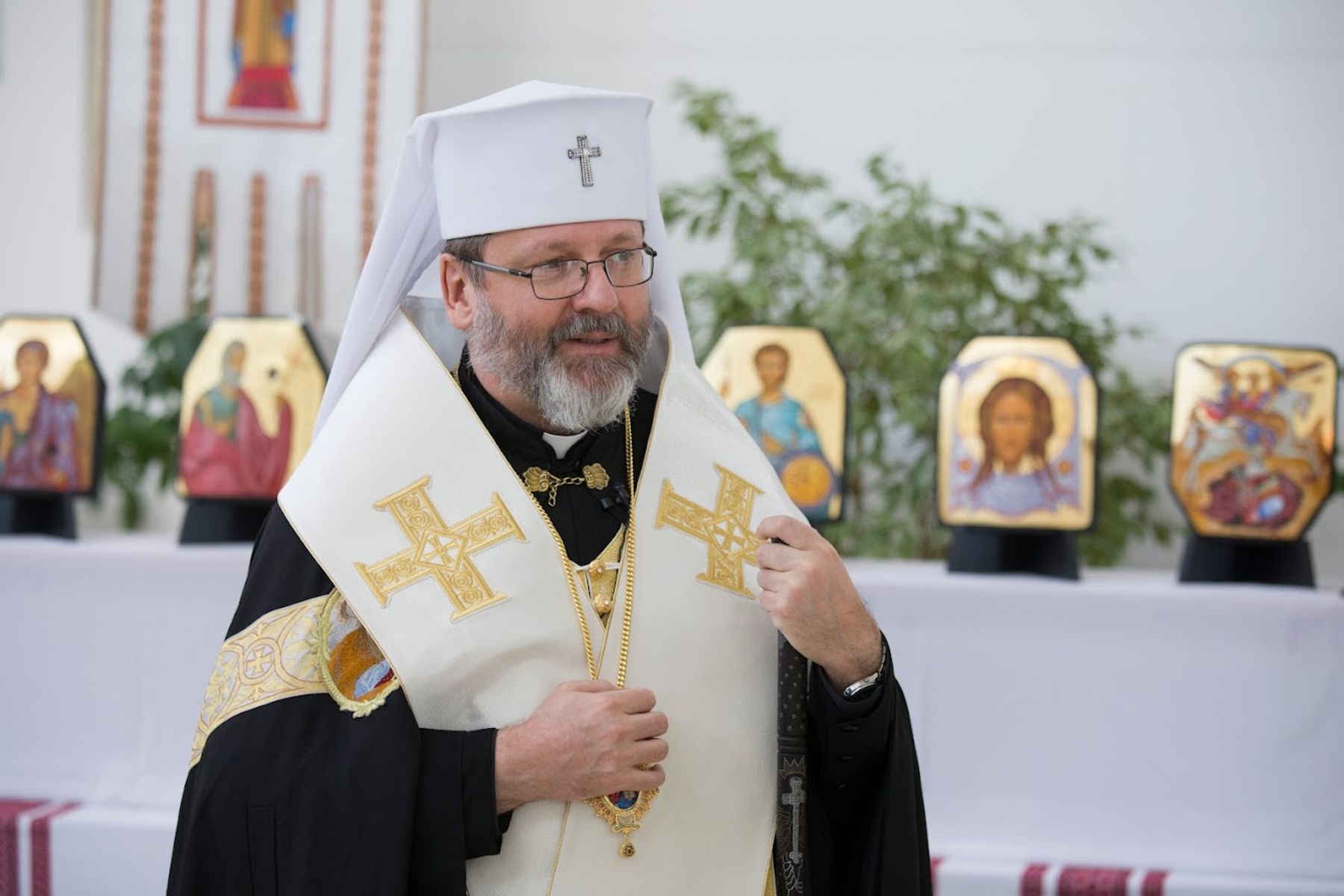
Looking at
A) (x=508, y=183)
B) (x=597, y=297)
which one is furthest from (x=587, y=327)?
(x=508, y=183)

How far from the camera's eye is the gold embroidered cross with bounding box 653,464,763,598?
2.10 meters

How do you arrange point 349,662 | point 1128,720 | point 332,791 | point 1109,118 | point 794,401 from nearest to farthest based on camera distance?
point 332,791 < point 349,662 < point 1128,720 < point 794,401 < point 1109,118

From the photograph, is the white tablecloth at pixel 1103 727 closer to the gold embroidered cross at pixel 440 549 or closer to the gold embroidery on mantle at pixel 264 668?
the gold embroidered cross at pixel 440 549

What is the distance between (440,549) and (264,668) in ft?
0.93

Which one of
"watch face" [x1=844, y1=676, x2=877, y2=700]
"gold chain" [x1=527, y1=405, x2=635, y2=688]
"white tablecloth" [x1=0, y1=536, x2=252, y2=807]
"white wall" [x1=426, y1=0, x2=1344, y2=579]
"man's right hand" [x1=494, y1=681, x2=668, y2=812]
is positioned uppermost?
"white wall" [x1=426, y1=0, x2=1344, y2=579]

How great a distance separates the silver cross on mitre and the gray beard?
0.22 meters

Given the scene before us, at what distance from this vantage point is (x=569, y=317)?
1979mm

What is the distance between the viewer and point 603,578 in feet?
6.73

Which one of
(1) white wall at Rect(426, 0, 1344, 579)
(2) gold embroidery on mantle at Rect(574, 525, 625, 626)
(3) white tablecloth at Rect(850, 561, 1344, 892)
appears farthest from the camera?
(1) white wall at Rect(426, 0, 1344, 579)

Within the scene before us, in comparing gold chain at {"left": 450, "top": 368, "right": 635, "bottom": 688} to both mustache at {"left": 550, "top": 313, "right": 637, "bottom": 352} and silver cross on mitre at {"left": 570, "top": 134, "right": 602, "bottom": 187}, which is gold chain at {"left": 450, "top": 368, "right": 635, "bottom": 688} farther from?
silver cross on mitre at {"left": 570, "top": 134, "right": 602, "bottom": 187}

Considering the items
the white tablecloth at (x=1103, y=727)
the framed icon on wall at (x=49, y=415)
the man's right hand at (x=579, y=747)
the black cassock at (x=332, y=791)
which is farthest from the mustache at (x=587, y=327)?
the framed icon on wall at (x=49, y=415)

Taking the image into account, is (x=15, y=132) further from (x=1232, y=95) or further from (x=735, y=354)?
(x=1232, y=95)

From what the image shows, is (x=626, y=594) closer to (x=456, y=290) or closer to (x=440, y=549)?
(x=440, y=549)

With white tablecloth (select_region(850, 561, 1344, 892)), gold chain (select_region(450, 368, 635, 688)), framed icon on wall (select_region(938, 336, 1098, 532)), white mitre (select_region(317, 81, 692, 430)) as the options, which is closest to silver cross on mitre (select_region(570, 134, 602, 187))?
white mitre (select_region(317, 81, 692, 430))
